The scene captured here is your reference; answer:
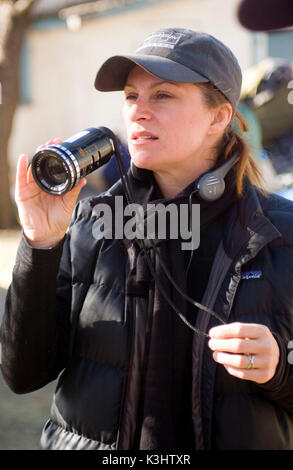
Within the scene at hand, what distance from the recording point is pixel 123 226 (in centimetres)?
198

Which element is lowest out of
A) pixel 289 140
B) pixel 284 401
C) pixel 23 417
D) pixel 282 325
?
pixel 23 417

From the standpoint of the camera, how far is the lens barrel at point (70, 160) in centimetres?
178

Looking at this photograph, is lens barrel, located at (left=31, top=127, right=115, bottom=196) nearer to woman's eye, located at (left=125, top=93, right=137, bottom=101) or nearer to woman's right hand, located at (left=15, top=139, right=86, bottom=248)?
woman's right hand, located at (left=15, top=139, right=86, bottom=248)

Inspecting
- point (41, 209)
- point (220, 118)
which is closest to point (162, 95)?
point (220, 118)

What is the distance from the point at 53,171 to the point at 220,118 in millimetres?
606

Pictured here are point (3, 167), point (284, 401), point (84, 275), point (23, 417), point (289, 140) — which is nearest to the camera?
point (284, 401)

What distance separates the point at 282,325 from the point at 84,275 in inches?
24.4

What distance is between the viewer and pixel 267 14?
282cm

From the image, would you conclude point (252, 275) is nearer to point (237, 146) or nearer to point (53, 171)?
point (237, 146)

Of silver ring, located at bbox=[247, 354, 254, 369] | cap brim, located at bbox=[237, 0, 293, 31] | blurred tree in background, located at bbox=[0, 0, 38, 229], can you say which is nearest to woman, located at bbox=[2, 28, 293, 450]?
silver ring, located at bbox=[247, 354, 254, 369]

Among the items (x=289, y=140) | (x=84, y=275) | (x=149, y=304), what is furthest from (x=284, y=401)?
(x=289, y=140)

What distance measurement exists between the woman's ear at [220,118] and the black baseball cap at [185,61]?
0.10 feet

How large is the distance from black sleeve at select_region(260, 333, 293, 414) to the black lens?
77 cm

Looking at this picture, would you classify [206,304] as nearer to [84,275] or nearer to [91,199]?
[84,275]
